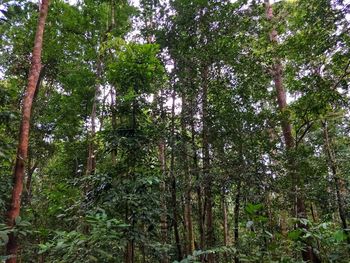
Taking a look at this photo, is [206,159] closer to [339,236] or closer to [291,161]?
[291,161]

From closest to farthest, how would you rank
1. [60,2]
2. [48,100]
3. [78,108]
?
[60,2] → [78,108] → [48,100]

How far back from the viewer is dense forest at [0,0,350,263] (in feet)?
14.7

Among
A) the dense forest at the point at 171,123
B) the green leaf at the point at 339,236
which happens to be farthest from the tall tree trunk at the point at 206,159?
the green leaf at the point at 339,236

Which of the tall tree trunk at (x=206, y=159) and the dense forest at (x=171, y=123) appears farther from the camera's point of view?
the tall tree trunk at (x=206, y=159)

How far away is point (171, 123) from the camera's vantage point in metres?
7.34

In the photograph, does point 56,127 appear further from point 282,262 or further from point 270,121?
point 282,262

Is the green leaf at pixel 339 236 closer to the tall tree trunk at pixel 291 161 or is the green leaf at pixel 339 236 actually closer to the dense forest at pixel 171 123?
the dense forest at pixel 171 123

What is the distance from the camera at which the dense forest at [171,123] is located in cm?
448

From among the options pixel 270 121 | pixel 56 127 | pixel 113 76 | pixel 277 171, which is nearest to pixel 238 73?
pixel 270 121

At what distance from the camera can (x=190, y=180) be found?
727cm

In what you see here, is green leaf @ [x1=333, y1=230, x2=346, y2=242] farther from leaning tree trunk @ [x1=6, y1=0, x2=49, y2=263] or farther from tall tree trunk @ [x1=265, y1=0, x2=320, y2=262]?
tall tree trunk @ [x1=265, y1=0, x2=320, y2=262]

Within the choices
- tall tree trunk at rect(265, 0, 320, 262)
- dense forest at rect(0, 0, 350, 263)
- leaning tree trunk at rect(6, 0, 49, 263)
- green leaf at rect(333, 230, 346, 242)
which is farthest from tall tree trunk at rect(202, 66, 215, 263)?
green leaf at rect(333, 230, 346, 242)

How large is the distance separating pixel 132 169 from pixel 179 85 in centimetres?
302

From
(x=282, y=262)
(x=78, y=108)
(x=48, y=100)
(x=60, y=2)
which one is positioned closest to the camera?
(x=282, y=262)
